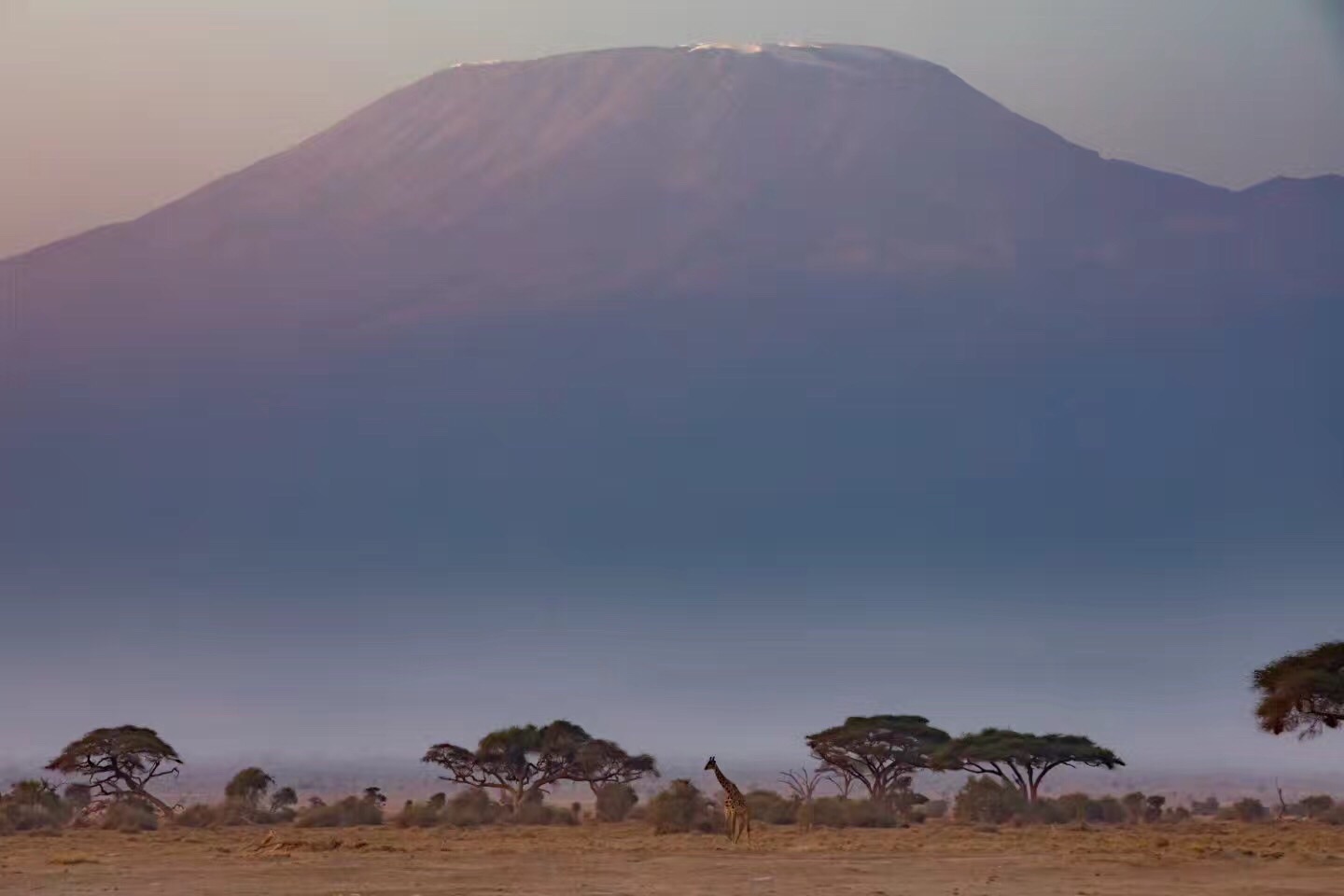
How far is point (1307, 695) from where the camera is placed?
45375 mm

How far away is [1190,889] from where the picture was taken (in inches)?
1170

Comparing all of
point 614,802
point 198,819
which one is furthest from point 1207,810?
point 198,819

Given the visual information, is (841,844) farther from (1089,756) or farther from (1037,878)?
(1089,756)

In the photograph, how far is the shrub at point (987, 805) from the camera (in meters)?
58.7

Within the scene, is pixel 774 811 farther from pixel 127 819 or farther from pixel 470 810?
pixel 127 819

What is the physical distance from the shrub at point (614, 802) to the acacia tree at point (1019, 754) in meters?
10.2

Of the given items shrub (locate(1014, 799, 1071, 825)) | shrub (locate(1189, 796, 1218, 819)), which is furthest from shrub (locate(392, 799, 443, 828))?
shrub (locate(1189, 796, 1218, 819))

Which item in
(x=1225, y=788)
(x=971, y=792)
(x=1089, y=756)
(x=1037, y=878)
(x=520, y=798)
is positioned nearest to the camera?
(x=1037, y=878)

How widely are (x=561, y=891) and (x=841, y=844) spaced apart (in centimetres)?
1410

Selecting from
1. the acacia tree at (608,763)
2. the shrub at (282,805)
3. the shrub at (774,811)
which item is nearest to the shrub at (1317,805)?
the shrub at (774,811)

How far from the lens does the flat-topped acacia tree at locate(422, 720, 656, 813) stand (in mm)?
71125

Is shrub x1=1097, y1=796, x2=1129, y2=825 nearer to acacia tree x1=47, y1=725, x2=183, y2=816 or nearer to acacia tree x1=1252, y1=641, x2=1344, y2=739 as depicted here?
acacia tree x1=1252, y1=641, x2=1344, y2=739

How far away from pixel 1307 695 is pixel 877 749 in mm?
24898

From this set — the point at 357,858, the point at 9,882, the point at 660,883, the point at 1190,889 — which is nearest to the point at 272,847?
the point at 357,858
